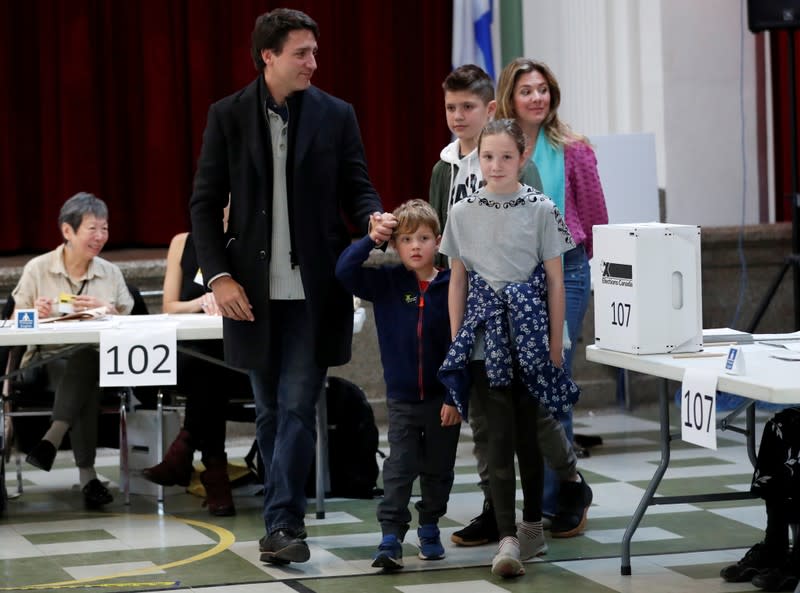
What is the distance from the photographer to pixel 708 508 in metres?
5.44

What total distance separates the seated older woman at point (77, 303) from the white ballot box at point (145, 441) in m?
0.17

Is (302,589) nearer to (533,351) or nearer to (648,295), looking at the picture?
(533,351)

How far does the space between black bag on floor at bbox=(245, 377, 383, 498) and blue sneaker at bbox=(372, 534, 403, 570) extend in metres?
1.27

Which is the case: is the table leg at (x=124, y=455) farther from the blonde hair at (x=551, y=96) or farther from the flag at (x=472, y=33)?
the flag at (x=472, y=33)

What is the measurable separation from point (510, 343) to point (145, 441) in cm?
223

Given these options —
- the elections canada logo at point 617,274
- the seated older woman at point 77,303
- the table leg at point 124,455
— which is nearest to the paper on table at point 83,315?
the seated older woman at point 77,303

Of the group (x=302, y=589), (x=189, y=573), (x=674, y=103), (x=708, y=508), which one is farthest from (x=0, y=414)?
(x=674, y=103)

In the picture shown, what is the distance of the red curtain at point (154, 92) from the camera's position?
8648mm

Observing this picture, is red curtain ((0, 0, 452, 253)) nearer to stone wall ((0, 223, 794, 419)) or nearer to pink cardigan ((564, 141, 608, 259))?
stone wall ((0, 223, 794, 419))

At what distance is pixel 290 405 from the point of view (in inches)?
182

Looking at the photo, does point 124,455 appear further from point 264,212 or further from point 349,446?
point 264,212

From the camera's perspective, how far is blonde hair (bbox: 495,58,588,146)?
5.11 metres

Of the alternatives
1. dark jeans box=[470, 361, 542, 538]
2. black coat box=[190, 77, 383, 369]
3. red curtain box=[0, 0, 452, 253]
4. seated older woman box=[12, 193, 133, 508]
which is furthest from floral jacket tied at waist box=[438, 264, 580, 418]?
red curtain box=[0, 0, 452, 253]

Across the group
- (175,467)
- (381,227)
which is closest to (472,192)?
(381,227)
